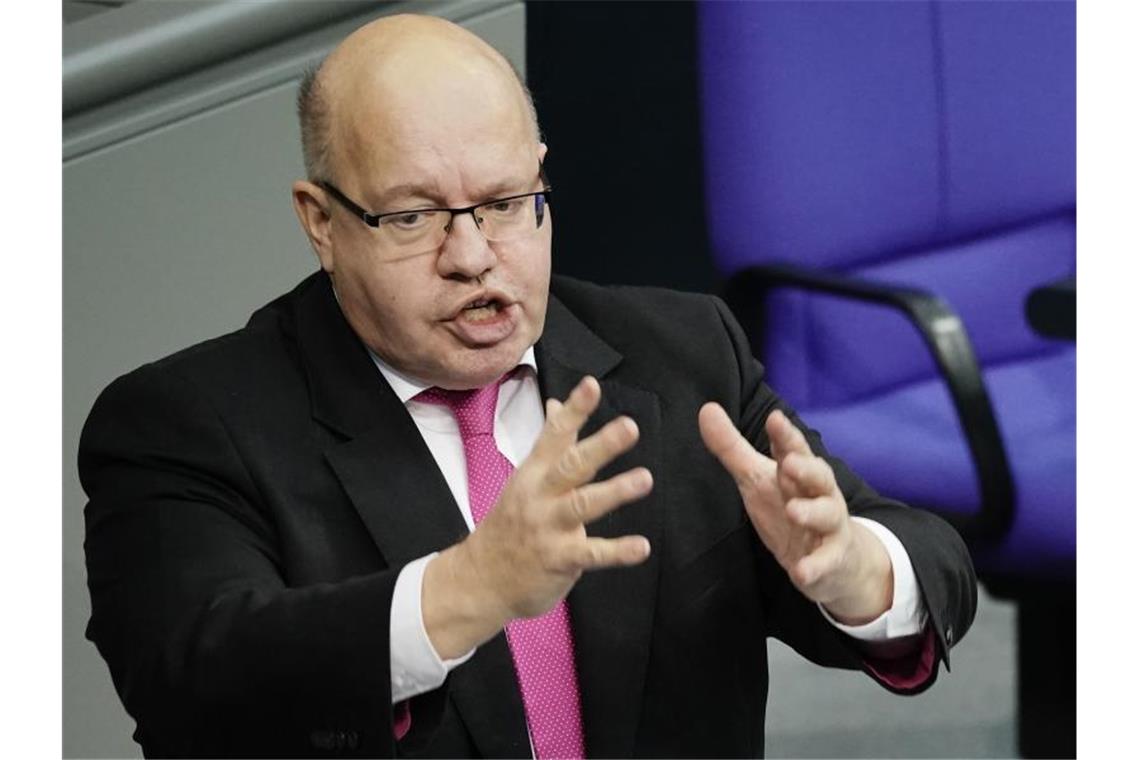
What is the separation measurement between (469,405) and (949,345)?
37.3 inches

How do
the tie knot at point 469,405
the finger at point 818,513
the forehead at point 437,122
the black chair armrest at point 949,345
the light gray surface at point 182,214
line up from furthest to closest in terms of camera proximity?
1. the black chair armrest at point 949,345
2. the light gray surface at point 182,214
3. the tie knot at point 469,405
4. the forehead at point 437,122
5. the finger at point 818,513

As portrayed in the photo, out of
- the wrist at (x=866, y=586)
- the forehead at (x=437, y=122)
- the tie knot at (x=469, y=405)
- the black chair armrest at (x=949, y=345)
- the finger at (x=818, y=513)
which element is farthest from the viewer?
the black chair armrest at (x=949, y=345)

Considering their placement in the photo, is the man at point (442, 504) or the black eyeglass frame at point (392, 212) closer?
Result: the man at point (442, 504)

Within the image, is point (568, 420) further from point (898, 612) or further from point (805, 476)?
point (898, 612)

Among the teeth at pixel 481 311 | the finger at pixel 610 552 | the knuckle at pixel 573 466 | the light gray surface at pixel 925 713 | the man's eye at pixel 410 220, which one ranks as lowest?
the light gray surface at pixel 925 713

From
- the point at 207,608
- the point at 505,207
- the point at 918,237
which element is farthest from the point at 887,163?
the point at 207,608

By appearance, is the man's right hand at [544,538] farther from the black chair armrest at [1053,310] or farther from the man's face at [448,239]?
the black chair armrest at [1053,310]

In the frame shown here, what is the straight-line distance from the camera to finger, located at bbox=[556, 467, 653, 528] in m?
1.33

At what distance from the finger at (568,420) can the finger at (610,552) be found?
0.08 metres

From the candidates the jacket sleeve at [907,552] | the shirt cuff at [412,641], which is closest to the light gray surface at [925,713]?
the jacket sleeve at [907,552]

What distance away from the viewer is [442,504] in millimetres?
1663

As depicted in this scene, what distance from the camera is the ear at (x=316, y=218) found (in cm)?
175
